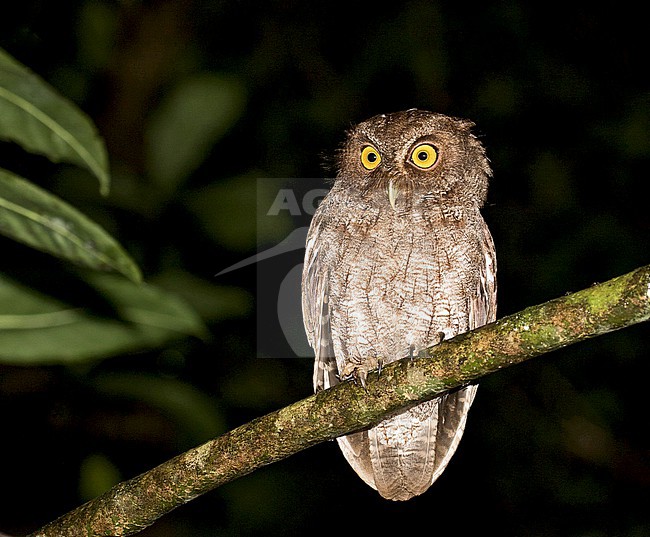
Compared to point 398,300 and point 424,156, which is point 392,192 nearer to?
point 424,156

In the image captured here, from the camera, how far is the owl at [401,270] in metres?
2.13

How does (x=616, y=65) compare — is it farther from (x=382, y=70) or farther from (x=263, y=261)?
(x=263, y=261)

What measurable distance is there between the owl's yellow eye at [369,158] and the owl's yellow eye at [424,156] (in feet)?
0.41

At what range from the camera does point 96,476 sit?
1911 mm

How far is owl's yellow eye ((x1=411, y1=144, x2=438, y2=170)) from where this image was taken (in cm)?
228

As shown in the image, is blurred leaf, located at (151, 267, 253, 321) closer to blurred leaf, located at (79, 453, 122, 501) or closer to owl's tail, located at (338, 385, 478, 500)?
blurred leaf, located at (79, 453, 122, 501)

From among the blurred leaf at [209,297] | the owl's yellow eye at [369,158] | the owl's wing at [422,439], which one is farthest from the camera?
the owl's yellow eye at [369,158]

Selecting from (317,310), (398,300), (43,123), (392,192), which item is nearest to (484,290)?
(398,300)

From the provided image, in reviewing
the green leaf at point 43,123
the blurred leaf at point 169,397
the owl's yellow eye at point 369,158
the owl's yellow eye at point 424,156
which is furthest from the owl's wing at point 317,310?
the green leaf at point 43,123

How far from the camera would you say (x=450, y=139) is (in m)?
2.34

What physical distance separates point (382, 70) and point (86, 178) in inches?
61.7

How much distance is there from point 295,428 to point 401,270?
3.00ft

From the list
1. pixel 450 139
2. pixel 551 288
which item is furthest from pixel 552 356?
pixel 450 139

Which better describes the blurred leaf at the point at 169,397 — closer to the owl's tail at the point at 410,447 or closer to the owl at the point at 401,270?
the owl at the point at 401,270
